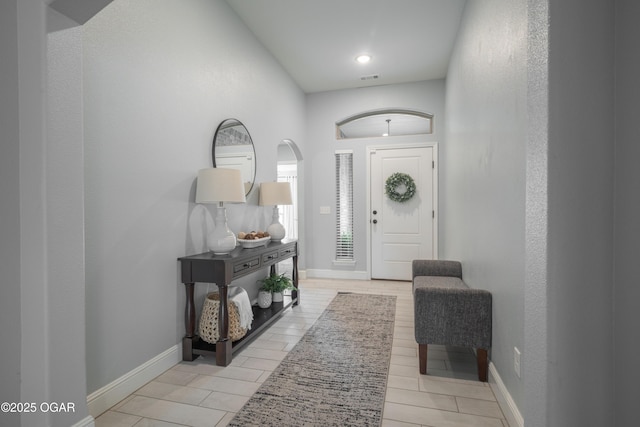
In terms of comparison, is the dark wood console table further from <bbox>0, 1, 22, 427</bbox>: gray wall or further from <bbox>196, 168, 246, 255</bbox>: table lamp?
<bbox>0, 1, 22, 427</bbox>: gray wall

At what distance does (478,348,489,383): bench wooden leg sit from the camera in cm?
210

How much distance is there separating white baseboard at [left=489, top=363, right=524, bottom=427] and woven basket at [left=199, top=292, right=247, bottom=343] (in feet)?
5.80

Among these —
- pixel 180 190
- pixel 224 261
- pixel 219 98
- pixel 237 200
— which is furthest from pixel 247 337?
pixel 219 98

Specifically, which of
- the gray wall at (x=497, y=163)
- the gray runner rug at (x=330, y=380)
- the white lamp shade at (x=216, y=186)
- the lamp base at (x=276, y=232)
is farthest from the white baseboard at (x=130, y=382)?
the gray wall at (x=497, y=163)

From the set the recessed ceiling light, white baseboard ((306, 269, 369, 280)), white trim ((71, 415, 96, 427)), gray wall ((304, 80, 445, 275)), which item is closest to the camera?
white trim ((71, 415, 96, 427))

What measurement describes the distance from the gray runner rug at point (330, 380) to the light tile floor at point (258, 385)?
71 mm

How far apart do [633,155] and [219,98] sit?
278 cm

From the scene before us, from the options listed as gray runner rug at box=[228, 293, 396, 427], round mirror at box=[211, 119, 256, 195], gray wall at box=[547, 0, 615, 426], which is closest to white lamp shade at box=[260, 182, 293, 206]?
round mirror at box=[211, 119, 256, 195]

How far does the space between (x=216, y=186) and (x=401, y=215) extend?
3.32 metres

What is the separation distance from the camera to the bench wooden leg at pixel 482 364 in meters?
2.10

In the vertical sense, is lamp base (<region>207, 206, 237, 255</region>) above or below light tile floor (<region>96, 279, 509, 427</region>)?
above

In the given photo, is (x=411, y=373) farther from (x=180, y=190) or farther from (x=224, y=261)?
(x=180, y=190)

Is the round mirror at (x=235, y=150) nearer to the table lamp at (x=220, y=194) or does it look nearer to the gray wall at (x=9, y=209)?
the table lamp at (x=220, y=194)
